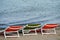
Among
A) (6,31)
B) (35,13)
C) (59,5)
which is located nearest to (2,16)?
(6,31)

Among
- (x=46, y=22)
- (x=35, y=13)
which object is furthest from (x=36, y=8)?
(x=46, y=22)

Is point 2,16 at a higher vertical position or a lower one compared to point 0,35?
higher

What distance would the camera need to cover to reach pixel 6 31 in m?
3.12

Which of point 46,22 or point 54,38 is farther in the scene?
point 46,22

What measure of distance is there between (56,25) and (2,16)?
3.31 ft

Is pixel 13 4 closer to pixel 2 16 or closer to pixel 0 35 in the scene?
pixel 2 16

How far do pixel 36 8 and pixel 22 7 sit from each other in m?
0.26

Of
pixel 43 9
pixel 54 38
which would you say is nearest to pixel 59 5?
pixel 43 9

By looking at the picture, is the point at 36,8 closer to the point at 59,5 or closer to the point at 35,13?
the point at 35,13

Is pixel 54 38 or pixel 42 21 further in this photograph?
pixel 42 21

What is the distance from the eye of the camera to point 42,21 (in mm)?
3246

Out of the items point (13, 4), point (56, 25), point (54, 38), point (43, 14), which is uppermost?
point (13, 4)

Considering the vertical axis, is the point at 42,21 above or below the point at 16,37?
above

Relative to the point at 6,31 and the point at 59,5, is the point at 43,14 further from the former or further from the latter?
the point at 6,31
